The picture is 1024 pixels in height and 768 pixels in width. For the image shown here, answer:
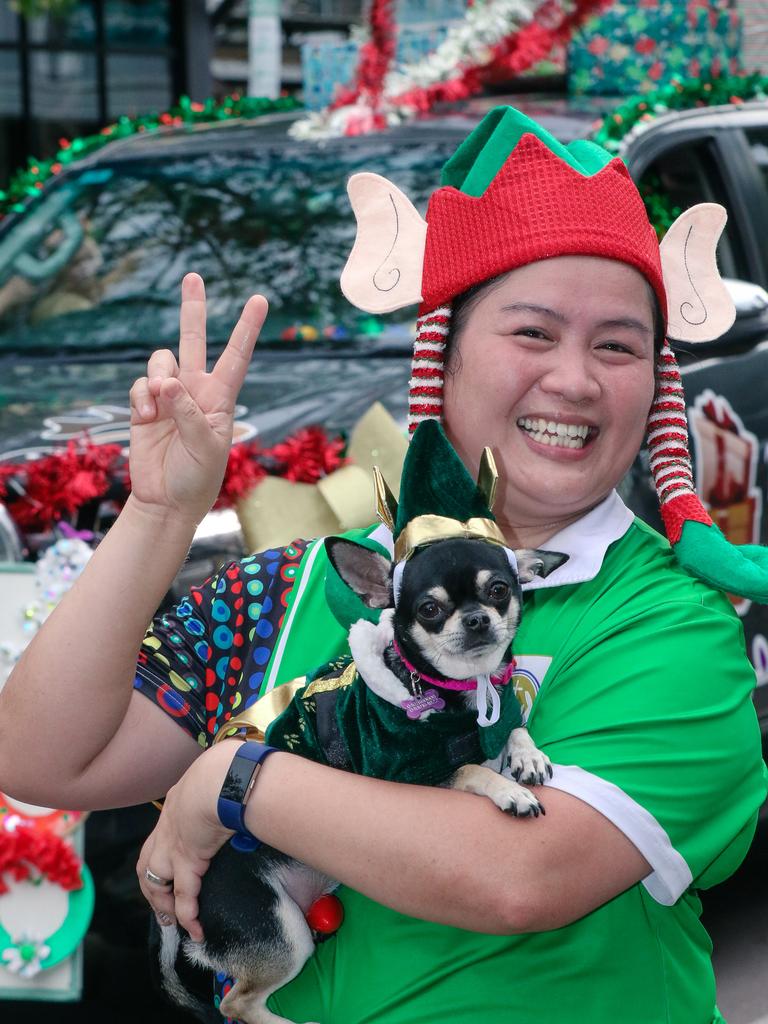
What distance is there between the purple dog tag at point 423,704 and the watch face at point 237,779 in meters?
0.18

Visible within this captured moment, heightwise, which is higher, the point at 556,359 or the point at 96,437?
the point at 556,359

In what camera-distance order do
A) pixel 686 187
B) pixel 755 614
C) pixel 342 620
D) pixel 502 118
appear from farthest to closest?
pixel 686 187, pixel 755 614, pixel 502 118, pixel 342 620

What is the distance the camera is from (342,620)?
169 cm

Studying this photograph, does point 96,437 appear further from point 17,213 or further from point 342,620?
point 17,213

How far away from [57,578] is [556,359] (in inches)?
54.1

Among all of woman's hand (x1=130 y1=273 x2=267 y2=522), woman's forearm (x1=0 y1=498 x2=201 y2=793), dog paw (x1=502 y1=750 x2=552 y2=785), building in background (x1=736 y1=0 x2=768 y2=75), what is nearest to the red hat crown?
woman's hand (x1=130 y1=273 x2=267 y2=522)

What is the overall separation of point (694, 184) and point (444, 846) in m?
3.21

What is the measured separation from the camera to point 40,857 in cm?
267

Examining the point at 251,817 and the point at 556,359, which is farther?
the point at 556,359

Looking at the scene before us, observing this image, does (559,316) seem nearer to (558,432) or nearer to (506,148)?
(558,432)

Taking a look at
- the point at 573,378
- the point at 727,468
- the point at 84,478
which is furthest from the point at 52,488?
the point at 727,468

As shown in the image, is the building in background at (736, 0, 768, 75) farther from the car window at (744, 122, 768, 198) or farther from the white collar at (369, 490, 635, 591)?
the white collar at (369, 490, 635, 591)

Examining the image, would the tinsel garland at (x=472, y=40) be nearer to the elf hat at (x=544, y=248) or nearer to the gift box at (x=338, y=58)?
the gift box at (x=338, y=58)

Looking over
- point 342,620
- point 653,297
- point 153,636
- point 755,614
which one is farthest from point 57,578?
point 755,614
